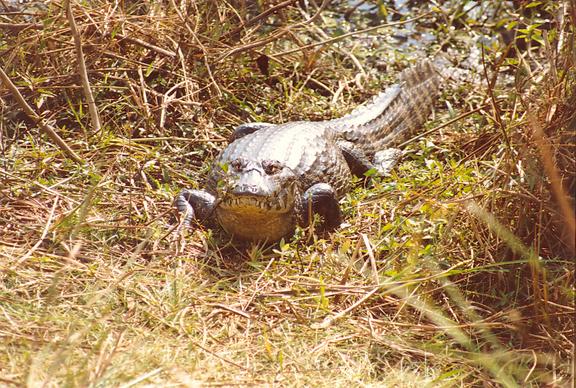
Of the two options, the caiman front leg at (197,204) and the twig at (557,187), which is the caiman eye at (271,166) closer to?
the caiman front leg at (197,204)

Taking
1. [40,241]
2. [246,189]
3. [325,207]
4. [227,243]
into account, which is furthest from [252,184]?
[40,241]

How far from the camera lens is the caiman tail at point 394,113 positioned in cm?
546

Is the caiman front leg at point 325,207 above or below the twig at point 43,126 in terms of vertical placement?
below

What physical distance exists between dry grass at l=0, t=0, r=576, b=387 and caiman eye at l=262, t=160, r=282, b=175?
409mm

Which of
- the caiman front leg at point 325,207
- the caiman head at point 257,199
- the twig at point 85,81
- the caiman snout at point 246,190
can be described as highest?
the twig at point 85,81

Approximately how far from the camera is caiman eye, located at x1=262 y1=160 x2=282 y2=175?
4293 mm

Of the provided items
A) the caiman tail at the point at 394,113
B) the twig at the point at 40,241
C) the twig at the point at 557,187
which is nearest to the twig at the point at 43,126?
the twig at the point at 40,241

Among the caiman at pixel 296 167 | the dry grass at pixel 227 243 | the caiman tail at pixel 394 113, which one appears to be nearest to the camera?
the dry grass at pixel 227 243

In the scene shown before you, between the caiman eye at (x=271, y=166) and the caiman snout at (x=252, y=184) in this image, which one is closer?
the caiman snout at (x=252, y=184)

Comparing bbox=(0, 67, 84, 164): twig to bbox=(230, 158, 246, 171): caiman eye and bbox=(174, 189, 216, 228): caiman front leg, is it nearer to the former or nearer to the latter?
bbox=(174, 189, 216, 228): caiman front leg

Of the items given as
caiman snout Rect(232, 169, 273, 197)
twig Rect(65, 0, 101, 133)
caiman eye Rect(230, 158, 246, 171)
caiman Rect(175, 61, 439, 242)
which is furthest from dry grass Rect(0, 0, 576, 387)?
caiman eye Rect(230, 158, 246, 171)

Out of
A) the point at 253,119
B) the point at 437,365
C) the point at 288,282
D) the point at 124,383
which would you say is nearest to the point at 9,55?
the point at 253,119

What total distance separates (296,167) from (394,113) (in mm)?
1371

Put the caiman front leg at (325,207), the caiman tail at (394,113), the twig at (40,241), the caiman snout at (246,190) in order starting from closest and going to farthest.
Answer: the twig at (40,241)
the caiman snout at (246,190)
the caiman front leg at (325,207)
the caiman tail at (394,113)
